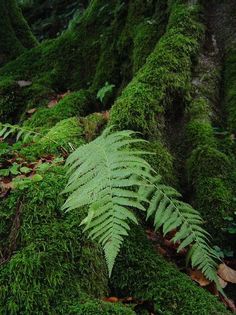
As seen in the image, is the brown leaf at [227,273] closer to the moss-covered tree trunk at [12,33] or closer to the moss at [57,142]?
the moss at [57,142]

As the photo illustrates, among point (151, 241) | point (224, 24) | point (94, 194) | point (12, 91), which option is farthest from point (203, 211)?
point (12, 91)

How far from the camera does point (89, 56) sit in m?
6.23

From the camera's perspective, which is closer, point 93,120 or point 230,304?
point 230,304

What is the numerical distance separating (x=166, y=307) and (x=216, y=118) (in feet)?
7.42

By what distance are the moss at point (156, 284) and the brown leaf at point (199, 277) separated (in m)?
0.14

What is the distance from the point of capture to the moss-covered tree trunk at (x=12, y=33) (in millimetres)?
7785

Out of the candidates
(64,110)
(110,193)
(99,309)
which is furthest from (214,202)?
(64,110)

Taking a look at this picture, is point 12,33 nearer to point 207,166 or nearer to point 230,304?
point 207,166

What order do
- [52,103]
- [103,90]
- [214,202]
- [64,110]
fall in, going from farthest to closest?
[52,103], [103,90], [64,110], [214,202]

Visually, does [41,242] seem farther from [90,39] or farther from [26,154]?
[90,39]

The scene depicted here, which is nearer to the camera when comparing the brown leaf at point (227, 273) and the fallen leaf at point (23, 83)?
the brown leaf at point (227, 273)

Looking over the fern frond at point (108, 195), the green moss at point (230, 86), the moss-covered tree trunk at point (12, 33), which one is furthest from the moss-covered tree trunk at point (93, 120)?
the moss-covered tree trunk at point (12, 33)

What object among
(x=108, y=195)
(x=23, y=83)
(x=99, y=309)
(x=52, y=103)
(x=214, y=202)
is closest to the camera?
A: (x=108, y=195)

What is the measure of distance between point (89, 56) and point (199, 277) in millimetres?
4153
